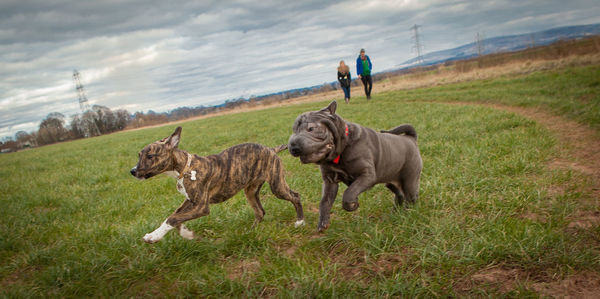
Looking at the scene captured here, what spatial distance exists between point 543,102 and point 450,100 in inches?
226

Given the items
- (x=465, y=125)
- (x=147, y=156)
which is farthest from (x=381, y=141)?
(x=465, y=125)

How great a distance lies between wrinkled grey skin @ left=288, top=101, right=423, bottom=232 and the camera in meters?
3.06

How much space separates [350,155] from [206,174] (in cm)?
172

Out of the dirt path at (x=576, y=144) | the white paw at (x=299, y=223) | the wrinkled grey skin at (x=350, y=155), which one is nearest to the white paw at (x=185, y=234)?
the white paw at (x=299, y=223)

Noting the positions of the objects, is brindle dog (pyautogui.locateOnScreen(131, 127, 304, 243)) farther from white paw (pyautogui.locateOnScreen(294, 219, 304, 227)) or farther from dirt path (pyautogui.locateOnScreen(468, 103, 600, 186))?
dirt path (pyautogui.locateOnScreen(468, 103, 600, 186))

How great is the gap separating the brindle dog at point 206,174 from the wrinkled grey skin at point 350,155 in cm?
100

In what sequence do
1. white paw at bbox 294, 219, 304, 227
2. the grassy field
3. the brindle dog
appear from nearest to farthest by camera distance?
the grassy field → the brindle dog → white paw at bbox 294, 219, 304, 227

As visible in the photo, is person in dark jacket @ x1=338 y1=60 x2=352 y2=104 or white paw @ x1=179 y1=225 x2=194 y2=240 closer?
white paw @ x1=179 y1=225 x2=194 y2=240

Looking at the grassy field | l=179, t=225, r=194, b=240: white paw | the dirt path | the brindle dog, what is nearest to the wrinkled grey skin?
the grassy field

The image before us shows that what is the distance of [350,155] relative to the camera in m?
3.44

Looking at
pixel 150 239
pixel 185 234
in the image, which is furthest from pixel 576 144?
pixel 150 239

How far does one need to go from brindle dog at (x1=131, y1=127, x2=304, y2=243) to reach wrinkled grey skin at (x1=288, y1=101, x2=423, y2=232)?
39.2 inches

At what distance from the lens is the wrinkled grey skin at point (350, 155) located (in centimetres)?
306

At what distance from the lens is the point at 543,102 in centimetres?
1125
